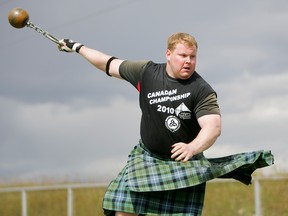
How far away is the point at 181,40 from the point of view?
16.9ft

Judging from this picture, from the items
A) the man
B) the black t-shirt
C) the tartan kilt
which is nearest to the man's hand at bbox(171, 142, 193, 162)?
the man

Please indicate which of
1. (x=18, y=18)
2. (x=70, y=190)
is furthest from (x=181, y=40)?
(x=70, y=190)

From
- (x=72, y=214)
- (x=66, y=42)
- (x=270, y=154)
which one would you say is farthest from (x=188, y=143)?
(x=72, y=214)

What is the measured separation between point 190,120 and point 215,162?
45 centimetres

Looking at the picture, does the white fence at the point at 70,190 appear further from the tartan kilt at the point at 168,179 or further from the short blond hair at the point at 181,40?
the short blond hair at the point at 181,40

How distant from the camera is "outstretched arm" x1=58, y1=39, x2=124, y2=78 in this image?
5684 millimetres

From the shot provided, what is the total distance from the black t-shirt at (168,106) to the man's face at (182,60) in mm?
78

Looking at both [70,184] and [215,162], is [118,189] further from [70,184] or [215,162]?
[70,184]

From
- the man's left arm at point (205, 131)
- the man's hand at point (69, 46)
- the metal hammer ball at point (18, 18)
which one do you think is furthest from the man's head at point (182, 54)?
the metal hammer ball at point (18, 18)

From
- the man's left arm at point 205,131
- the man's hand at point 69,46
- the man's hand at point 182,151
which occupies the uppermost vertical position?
the man's hand at point 69,46

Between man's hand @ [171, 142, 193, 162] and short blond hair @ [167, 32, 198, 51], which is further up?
short blond hair @ [167, 32, 198, 51]

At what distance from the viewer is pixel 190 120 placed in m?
5.23

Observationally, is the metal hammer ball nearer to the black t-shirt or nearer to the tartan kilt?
the black t-shirt

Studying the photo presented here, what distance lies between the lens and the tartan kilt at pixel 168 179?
5.28 metres
